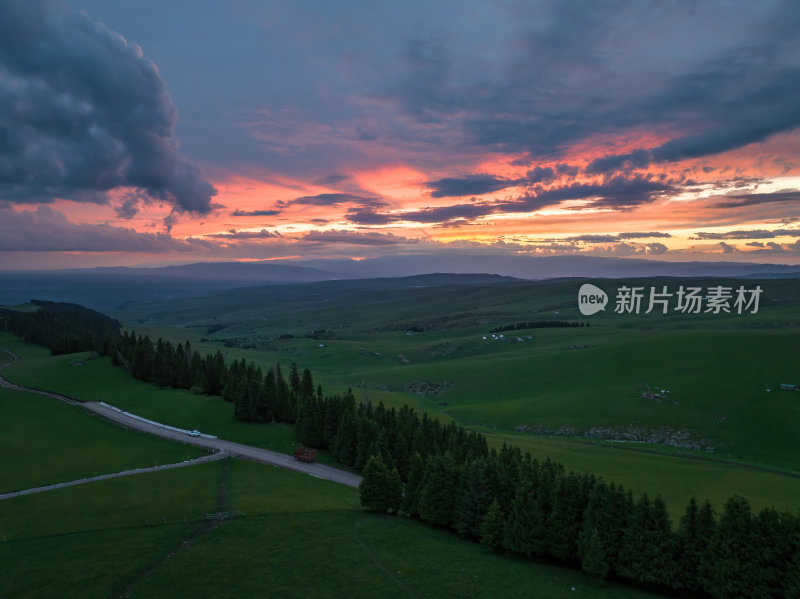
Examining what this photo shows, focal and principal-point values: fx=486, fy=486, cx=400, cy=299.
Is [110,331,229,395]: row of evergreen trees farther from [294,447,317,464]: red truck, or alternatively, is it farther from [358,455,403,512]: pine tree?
[358,455,403,512]: pine tree

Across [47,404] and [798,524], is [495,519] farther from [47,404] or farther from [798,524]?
[47,404]

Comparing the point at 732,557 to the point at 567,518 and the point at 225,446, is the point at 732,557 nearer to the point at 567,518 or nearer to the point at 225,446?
the point at 567,518

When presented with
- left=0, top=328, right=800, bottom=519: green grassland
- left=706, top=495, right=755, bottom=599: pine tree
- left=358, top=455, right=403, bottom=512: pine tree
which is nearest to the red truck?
left=0, top=328, right=800, bottom=519: green grassland

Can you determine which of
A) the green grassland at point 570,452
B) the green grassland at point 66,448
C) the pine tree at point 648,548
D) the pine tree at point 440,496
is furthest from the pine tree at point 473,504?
the green grassland at point 66,448

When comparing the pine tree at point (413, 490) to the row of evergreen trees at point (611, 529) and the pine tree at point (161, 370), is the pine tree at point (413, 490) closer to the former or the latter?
the row of evergreen trees at point (611, 529)

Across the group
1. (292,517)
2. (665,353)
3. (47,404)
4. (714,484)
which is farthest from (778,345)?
(47,404)
